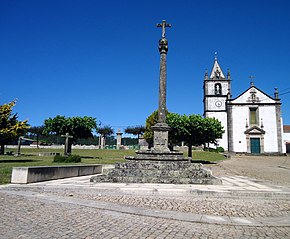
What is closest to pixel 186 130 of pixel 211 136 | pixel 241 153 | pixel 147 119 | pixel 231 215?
pixel 211 136

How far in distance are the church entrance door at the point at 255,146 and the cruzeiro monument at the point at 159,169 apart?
34.4 meters

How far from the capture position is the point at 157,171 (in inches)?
394

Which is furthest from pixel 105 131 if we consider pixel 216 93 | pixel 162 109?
pixel 162 109

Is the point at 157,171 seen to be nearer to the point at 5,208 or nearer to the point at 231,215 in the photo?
the point at 231,215

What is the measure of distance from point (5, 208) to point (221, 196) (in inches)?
221

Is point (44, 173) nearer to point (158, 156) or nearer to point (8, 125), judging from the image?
point (158, 156)

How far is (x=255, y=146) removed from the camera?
41.7 m

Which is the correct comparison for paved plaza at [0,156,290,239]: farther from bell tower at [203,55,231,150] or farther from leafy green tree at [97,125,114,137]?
leafy green tree at [97,125,114,137]

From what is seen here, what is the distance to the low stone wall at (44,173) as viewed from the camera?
8672mm

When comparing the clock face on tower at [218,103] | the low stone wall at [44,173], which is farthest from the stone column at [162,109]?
the clock face on tower at [218,103]

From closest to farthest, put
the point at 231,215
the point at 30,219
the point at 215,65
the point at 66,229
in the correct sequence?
the point at 66,229 → the point at 30,219 → the point at 231,215 → the point at 215,65

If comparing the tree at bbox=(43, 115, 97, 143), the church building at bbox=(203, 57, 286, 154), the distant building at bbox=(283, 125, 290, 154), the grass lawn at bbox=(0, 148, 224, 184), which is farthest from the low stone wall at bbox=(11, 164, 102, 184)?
the distant building at bbox=(283, 125, 290, 154)

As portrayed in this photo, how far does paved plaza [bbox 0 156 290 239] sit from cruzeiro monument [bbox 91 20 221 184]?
1.97 meters

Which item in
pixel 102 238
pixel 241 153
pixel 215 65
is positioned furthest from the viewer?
pixel 215 65
